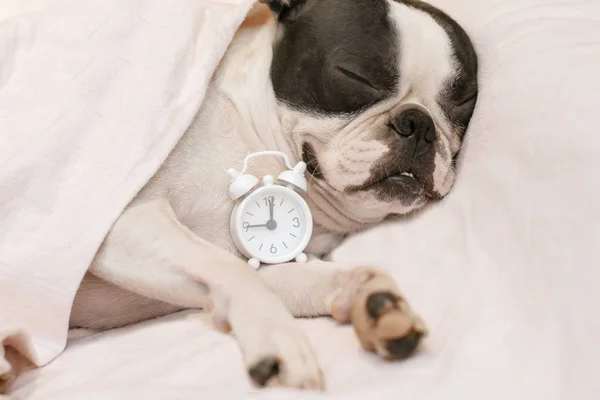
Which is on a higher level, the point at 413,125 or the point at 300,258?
the point at 413,125

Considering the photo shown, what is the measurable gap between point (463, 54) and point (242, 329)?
83 centimetres

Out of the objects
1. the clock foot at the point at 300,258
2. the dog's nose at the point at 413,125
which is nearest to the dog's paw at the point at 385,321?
the clock foot at the point at 300,258

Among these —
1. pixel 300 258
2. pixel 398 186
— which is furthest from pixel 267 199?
pixel 398 186

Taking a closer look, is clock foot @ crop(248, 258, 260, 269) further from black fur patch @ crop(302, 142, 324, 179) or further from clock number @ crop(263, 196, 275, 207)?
black fur patch @ crop(302, 142, 324, 179)

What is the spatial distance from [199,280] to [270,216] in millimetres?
269

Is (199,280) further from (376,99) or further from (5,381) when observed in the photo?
(376,99)

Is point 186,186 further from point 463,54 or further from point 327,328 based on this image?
point 463,54

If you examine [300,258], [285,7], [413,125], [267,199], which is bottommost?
[300,258]

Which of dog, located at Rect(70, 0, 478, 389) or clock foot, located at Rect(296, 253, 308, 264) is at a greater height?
dog, located at Rect(70, 0, 478, 389)

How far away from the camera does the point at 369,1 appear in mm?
1451

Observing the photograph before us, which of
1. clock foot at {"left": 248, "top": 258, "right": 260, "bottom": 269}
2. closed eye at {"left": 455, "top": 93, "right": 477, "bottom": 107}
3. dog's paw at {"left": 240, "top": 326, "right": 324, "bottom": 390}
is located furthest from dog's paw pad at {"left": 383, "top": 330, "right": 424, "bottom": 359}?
closed eye at {"left": 455, "top": 93, "right": 477, "bottom": 107}

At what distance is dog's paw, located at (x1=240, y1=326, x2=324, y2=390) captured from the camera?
0.89 metres

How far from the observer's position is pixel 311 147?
56.1 inches

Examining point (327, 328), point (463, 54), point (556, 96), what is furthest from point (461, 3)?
point (327, 328)
